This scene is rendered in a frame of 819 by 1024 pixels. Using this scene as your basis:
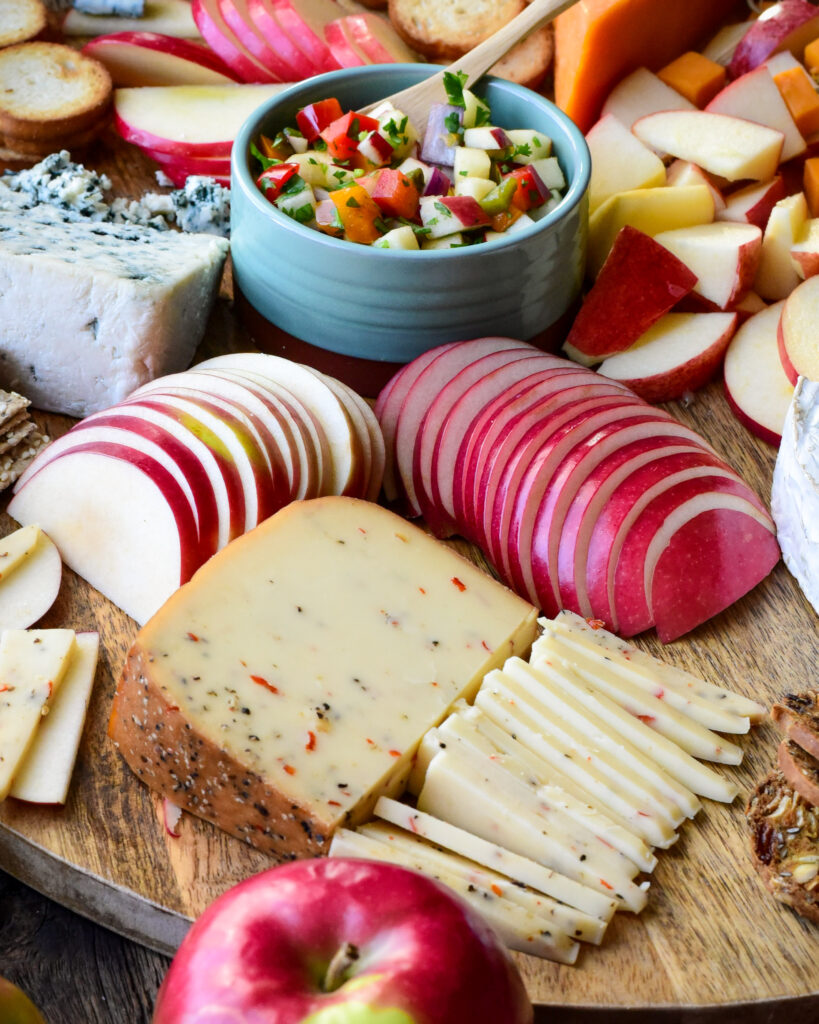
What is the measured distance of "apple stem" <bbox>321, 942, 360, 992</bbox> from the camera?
1179mm

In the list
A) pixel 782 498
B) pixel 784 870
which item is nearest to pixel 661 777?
pixel 784 870

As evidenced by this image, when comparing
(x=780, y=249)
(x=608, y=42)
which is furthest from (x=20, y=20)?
(x=780, y=249)

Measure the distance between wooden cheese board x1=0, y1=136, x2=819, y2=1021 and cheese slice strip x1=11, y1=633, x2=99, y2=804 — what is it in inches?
1.3

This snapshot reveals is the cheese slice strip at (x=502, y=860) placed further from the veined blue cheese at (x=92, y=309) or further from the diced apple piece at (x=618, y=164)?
the diced apple piece at (x=618, y=164)

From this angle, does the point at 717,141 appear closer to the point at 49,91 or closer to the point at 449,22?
the point at 449,22

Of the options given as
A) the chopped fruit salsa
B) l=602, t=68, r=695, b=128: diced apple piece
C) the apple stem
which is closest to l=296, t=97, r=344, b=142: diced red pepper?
the chopped fruit salsa

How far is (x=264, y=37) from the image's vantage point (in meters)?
2.97

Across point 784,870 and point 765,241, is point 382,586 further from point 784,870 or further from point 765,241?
point 765,241

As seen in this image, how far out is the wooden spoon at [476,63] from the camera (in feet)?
8.29

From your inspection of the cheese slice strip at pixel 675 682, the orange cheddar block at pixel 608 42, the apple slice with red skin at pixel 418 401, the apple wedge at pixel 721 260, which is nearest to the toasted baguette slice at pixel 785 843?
the cheese slice strip at pixel 675 682

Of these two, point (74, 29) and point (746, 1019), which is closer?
point (746, 1019)

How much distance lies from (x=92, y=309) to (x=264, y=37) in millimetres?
1156

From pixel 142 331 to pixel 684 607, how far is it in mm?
1159

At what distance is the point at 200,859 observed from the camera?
5.49 ft
